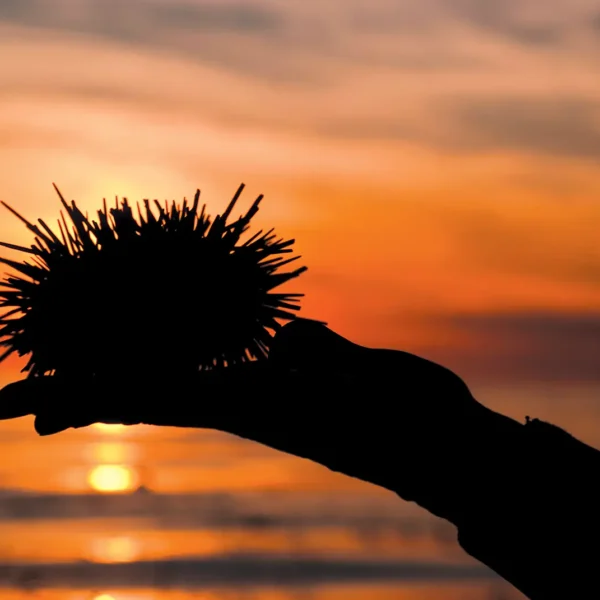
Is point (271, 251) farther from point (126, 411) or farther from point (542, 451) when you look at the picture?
point (542, 451)

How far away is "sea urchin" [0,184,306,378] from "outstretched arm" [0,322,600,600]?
2.10 metres

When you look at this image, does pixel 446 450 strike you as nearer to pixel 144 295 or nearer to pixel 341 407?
pixel 341 407

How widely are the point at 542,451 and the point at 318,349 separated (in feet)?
4.58

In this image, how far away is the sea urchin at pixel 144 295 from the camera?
8.38 m

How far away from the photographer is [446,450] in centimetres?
575

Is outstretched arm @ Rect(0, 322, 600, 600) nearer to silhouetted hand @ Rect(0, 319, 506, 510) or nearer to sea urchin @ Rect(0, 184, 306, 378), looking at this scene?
silhouetted hand @ Rect(0, 319, 506, 510)

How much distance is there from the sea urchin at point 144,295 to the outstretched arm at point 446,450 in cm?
210

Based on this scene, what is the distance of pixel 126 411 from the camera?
7.08 meters

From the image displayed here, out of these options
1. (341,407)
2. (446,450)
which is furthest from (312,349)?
(446,450)

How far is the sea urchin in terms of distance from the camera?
330 inches

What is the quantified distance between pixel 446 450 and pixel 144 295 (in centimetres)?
349

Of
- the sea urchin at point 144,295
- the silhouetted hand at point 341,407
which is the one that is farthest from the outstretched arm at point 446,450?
the sea urchin at point 144,295

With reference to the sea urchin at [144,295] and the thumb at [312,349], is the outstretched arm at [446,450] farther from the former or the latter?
the sea urchin at [144,295]

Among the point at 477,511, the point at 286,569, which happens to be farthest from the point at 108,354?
the point at 286,569
